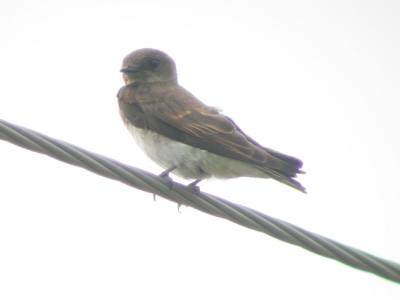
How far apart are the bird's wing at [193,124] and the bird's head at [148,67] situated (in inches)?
11.0

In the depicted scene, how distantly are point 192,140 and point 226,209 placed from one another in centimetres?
212

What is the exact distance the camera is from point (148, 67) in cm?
851

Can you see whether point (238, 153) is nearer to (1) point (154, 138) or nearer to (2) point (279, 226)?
(1) point (154, 138)

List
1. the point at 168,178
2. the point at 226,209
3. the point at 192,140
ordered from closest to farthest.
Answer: the point at 226,209, the point at 168,178, the point at 192,140

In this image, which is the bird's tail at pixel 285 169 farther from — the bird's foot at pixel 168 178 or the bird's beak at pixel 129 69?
the bird's beak at pixel 129 69

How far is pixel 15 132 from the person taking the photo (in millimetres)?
4238

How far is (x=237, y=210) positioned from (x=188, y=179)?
2437mm

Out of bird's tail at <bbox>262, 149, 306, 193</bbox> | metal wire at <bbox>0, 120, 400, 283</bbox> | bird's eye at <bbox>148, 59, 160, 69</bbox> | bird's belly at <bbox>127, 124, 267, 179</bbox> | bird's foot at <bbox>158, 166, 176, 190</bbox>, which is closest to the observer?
metal wire at <bbox>0, 120, 400, 283</bbox>

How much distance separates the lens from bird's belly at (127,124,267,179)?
6551 mm

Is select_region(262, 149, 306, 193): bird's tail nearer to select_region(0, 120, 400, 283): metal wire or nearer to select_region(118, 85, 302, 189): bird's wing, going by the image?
select_region(118, 85, 302, 189): bird's wing

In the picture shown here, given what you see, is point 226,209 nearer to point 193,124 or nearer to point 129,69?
point 193,124

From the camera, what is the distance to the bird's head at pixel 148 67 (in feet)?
27.3

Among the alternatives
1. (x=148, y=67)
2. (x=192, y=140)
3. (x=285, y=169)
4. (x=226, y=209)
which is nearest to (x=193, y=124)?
(x=192, y=140)

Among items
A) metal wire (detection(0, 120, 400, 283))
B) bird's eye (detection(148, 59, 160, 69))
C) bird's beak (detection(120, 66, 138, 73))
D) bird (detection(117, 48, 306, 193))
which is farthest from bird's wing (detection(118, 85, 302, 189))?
metal wire (detection(0, 120, 400, 283))
